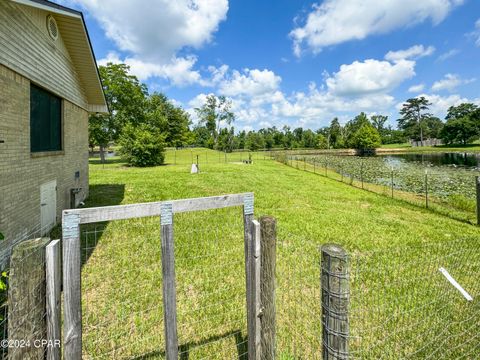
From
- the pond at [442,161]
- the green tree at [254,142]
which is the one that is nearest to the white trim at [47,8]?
the pond at [442,161]

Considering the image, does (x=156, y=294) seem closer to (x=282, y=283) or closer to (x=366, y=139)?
(x=282, y=283)

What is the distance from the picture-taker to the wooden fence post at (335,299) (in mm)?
1671

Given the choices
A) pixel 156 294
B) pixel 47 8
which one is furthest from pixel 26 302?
pixel 47 8

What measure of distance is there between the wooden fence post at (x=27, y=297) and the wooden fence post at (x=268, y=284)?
58.1 inches

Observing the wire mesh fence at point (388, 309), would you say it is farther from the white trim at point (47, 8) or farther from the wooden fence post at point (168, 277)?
the white trim at point (47, 8)

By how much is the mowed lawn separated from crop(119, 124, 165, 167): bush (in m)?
18.9

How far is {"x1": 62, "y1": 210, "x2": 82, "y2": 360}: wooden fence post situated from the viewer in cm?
164

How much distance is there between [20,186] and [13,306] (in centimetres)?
467

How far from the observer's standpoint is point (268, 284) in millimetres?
2223

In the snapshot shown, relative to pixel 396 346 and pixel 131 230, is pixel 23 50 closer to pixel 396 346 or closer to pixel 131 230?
pixel 131 230

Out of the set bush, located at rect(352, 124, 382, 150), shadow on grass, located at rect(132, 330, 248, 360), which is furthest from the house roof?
bush, located at rect(352, 124, 382, 150)

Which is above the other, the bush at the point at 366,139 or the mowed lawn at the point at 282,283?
the bush at the point at 366,139

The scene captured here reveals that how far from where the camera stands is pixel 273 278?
221 cm

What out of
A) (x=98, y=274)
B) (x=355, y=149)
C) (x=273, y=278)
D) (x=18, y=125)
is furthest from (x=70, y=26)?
(x=355, y=149)
